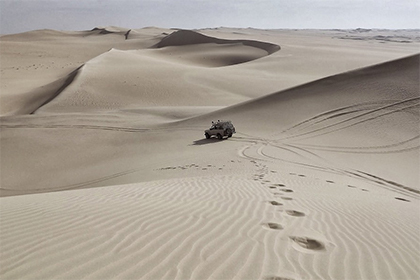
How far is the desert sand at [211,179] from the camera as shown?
3287mm

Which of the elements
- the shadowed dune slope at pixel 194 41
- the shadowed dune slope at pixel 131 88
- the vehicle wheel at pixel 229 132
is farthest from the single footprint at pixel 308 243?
the shadowed dune slope at pixel 194 41

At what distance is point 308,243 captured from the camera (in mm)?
3789

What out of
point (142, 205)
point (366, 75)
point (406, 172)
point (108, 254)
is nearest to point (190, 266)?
point (108, 254)

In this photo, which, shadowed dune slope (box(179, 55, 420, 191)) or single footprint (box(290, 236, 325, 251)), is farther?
shadowed dune slope (box(179, 55, 420, 191))

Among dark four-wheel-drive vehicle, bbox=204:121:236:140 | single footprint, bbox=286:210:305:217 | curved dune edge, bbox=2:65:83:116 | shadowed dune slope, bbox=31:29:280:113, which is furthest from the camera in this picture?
curved dune edge, bbox=2:65:83:116

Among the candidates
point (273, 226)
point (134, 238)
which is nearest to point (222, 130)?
point (273, 226)

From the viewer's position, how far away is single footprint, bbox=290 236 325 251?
3698 millimetres

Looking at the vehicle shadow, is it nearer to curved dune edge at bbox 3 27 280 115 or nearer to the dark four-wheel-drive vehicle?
the dark four-wheel-drive vehicle

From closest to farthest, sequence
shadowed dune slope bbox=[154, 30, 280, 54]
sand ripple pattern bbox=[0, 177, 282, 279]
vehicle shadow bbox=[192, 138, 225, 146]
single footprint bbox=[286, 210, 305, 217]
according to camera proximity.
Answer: sand ripple pattern bbox=[0, 177, 282, 279], single footprint bbox=[286, 210, 305, 217], vehicle shadow bbox=[192, 138, 225, 146], shadowed dune slope bbox=[154, 30, 280, 54]

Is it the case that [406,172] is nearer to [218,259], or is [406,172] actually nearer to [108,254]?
[218,259]

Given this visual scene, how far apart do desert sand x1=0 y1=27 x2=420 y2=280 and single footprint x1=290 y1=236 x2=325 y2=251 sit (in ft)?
0.08

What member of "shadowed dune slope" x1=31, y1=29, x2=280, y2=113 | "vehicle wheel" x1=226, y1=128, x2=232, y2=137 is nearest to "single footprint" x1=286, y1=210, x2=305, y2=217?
"vehicle wheel" x1=226, y1=128, x2=232, y2=137

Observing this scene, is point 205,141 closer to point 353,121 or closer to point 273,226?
point 353,121

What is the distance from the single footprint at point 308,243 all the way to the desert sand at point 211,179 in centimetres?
2
